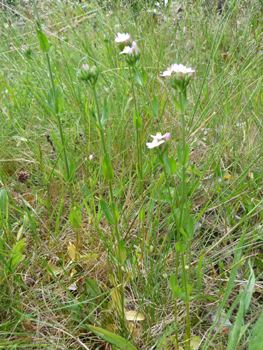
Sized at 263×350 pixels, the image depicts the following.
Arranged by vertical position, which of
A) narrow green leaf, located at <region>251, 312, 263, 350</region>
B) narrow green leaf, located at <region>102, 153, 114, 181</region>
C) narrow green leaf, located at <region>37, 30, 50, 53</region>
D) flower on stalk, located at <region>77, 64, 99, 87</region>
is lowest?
narrow green leaf, located at <region>251, 312, 263, 350</region>

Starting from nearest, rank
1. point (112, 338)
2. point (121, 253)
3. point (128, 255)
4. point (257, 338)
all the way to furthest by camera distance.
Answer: point (257, 338), point (112, 338), point (121, 253), point (128, 255)

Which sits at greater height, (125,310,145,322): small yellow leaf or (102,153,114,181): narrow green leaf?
(102,153,114,181): narrow green leaf

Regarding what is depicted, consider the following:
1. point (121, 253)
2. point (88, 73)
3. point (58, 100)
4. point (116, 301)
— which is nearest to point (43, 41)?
point (58, 100)

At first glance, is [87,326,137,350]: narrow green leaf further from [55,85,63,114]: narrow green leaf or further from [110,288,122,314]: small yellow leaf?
[55,85,63,114]: narrow green leaf

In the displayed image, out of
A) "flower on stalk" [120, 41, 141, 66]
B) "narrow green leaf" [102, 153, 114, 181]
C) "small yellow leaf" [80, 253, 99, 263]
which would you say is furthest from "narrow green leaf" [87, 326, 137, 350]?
"flower on stalk" [120, 41, 141, 66]

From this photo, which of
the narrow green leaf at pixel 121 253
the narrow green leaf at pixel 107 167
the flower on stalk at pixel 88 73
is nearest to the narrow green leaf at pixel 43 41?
the flower on stalk at pixel 88 73

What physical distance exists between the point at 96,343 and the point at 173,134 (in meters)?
1.08

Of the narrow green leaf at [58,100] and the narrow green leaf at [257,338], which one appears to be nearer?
the narrow green leaf at [257,338]

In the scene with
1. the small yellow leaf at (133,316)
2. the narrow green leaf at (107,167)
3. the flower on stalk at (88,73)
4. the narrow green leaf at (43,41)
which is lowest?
the small yellow leaf at (133,316)

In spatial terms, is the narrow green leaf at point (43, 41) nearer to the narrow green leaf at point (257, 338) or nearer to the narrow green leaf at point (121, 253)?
the narrow green leaf at point (121, 253)

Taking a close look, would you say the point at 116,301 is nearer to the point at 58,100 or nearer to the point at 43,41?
the point at 58,100

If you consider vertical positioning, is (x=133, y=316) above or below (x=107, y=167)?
below

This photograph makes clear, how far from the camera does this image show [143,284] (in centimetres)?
105

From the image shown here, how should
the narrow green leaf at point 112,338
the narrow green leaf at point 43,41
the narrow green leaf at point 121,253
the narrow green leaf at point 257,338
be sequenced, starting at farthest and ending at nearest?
the narrow green leaf at point 43,41
the narrow green leaf at point 121,253
the narrow green leaf at point 112,338
the narrow green leaf at point 257,338
